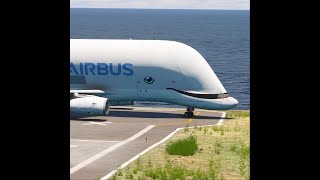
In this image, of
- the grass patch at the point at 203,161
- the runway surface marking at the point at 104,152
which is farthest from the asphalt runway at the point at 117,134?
the grass patch at the point at 203,161

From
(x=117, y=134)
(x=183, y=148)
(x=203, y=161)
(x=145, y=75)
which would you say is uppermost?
(x=145, y=75)

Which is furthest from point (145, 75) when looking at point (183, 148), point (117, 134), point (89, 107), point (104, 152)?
point (183, 148)

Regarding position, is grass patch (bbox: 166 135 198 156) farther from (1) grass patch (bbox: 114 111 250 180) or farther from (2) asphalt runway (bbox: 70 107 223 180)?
(2) asphalt runway (bbox: 70 107 223 180)

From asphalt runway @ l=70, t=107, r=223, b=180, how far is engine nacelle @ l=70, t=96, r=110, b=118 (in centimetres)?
46

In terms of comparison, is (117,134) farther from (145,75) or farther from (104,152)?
(145,75)

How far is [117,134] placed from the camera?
30.1 m

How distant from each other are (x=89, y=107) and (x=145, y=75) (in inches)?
153

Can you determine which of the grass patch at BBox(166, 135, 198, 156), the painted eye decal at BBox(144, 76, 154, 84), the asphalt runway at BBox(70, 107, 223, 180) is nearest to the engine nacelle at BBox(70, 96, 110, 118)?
the asphalt runway at BBox(70, 107, 223, 180)

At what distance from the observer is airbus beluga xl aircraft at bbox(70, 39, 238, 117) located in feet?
117

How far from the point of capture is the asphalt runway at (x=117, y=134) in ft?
73.6
